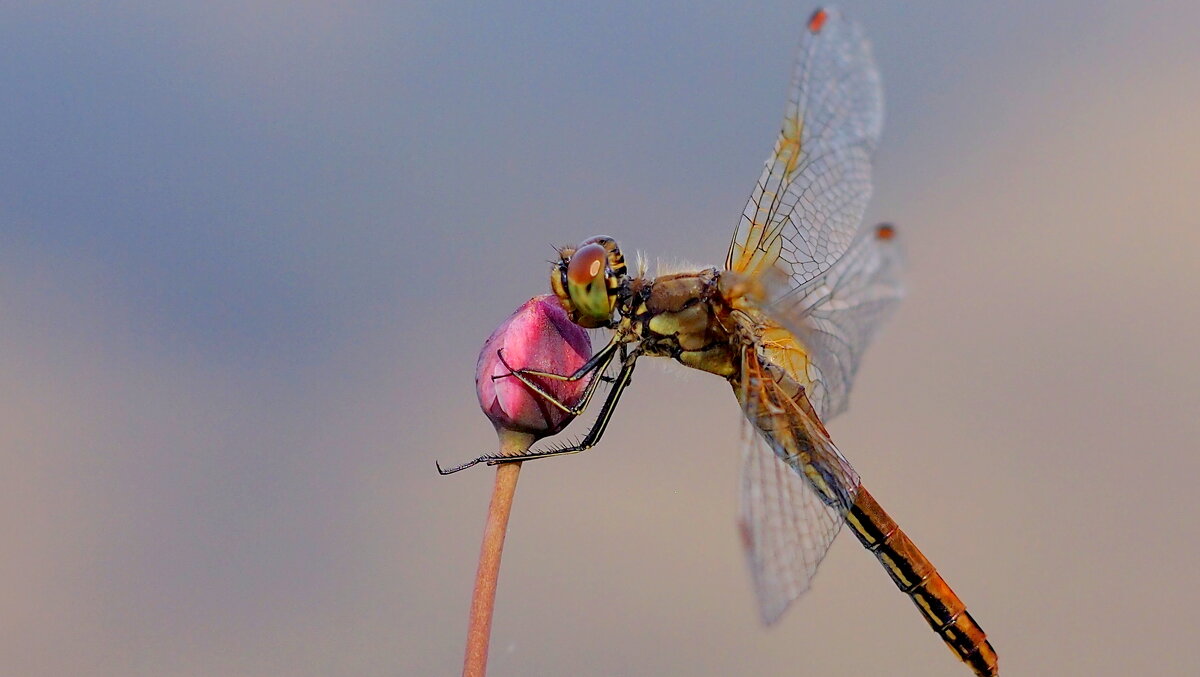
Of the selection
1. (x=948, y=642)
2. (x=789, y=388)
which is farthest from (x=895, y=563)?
(x=789, y=388)

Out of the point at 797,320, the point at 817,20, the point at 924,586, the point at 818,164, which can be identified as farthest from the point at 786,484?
the point at 817,20

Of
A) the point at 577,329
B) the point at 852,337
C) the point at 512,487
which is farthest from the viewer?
the point at 852,337

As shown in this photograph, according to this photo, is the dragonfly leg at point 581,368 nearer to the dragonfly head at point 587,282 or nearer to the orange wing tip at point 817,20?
the dragonfly head at point 587,282

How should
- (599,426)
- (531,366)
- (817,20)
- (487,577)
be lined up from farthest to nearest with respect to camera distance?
(817,20) → (599,426) → (531,366) → (487,577)

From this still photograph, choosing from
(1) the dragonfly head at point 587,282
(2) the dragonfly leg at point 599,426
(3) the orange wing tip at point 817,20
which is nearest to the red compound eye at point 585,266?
(1) the dragonfly head at point 587,282

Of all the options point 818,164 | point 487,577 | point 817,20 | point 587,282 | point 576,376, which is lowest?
point 487,577

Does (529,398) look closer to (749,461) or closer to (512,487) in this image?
(512,487)

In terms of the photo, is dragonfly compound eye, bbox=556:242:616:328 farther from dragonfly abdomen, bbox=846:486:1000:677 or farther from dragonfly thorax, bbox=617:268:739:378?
dragonfly abdomen, bbox=846:486:1000:677

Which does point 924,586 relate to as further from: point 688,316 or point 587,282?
point 587,282
